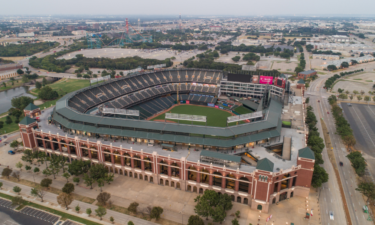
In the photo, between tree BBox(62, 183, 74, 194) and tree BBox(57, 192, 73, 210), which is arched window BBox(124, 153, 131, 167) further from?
tree BBox(57, 192, 73, 210)

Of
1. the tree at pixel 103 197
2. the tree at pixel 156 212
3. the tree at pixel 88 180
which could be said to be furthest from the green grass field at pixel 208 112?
the tree at pixel 156 212

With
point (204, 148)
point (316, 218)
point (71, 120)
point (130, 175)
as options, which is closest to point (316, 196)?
point (316, 218)

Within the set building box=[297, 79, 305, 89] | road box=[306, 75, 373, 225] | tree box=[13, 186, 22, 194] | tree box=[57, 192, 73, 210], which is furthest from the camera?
building box=[297, 79, 305, 89]

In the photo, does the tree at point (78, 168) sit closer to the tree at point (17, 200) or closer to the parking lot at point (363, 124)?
the tree at point (17, 200)

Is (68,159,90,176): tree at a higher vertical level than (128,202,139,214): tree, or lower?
higher

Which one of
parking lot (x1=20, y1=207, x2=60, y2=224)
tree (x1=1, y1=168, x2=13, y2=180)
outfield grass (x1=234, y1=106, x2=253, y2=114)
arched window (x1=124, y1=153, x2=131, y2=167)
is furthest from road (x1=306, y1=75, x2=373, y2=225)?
tree (x1=1, y1=168, x2=13, y2=180)

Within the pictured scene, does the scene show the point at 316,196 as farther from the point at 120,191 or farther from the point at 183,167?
the point at 120,191
